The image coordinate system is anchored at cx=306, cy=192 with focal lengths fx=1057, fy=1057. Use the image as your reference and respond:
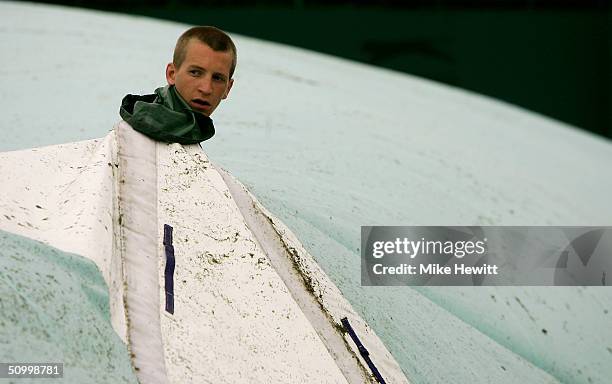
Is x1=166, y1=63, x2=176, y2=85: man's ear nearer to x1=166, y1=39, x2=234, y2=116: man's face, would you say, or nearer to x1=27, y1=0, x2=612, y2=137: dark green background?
x1=166, y1=39, x2=234, y2=116: man's face

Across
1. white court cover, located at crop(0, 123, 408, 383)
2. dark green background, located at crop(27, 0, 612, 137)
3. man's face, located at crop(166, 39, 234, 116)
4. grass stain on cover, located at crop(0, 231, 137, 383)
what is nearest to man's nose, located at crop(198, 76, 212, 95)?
man's face, located at crop(166, 39, 234, 116)

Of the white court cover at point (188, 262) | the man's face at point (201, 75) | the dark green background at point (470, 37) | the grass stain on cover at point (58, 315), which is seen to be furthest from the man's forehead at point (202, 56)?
the dark green background at point (470, 37)

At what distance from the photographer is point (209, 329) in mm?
1583

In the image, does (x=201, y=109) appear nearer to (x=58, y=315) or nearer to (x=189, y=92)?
(x=189, y=92)

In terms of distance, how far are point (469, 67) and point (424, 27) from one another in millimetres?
575

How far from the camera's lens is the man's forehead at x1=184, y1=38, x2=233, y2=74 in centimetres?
191

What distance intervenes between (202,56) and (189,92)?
0.07 metres

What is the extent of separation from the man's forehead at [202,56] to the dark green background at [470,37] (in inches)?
307

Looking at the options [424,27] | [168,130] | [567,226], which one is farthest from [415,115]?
[424,27]

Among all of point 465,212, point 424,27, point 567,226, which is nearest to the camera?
point 465,212

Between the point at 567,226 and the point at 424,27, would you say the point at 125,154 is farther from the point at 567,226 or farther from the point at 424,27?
the point at 424,27

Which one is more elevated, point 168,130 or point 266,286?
point 168,130

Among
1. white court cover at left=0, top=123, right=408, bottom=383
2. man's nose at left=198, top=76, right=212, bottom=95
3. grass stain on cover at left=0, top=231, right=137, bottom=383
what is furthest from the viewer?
man's nose at left=198, top=76, right=212, bottom=95

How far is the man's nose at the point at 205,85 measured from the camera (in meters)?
1.89
